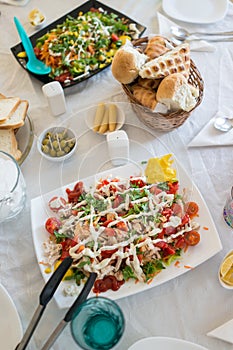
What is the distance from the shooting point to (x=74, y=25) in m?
1.41

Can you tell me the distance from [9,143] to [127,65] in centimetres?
38

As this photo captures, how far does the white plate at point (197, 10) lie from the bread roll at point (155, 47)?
25 cm

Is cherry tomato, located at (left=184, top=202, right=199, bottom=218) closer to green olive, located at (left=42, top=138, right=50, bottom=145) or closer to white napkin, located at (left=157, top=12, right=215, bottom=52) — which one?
green olive, located at (left=42, top=138, right=50, bottom=145)

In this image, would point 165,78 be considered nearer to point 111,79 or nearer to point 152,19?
point 111,79

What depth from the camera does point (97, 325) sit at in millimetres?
855

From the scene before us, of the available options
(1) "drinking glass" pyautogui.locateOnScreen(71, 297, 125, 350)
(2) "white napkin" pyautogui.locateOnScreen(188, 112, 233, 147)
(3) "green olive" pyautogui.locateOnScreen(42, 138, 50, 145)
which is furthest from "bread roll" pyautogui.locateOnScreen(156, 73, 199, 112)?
(1) "drinking glass" pyautogui.locateOnScreen(71, 297, 125, 350)

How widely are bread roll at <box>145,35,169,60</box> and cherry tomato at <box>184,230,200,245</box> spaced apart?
0.50 metres

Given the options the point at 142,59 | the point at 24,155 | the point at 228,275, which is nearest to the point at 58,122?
the point at 24,155

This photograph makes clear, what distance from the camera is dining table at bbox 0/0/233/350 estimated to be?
0.99m

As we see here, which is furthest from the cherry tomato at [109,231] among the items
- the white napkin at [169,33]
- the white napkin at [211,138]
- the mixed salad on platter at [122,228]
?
the white napkin at [169,33]

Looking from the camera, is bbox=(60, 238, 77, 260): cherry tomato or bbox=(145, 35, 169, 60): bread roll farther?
bbox=(145, 35, 169, 60): bread roll

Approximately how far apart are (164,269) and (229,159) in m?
0.39

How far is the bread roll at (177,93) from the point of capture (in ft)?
3.66

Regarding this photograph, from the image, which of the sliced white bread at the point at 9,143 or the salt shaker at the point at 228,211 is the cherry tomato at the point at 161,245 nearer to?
the salt shaker at the point at 228,211
